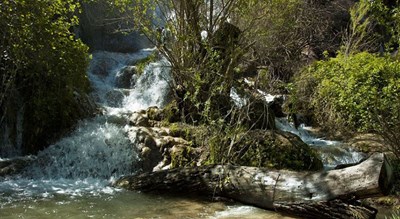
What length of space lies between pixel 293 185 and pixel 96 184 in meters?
4.45

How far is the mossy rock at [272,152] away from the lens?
799 cm

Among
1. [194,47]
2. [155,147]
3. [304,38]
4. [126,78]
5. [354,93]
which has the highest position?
[304,38]

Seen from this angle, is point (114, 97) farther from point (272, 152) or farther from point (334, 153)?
point (272, 152)

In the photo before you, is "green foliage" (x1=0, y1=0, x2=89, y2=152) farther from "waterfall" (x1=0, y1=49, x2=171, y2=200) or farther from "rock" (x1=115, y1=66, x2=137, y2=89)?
"rock" (x1=115, y1=66, x2=137, y2=89)

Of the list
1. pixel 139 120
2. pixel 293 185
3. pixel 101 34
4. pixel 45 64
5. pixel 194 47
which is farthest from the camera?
pixel 101 34

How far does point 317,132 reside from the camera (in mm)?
13984

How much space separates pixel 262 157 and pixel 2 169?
19.2ft

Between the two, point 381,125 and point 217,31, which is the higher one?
point 217,31

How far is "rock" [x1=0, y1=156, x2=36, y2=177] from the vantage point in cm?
858

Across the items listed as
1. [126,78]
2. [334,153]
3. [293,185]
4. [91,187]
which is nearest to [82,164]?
[91,187]

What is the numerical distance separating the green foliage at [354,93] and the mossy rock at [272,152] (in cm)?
108

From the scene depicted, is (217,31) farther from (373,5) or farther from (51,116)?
(51,116)

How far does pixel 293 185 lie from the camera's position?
597cm

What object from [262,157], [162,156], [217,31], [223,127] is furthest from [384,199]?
[217,31]
